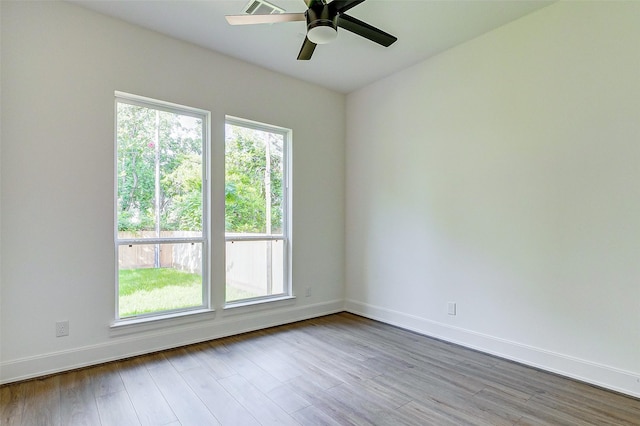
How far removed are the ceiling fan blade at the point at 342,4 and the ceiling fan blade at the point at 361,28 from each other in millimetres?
Answer: 99

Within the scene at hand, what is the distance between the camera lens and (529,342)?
2.86m

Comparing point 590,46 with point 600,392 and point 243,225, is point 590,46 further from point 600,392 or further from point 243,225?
point 243,225

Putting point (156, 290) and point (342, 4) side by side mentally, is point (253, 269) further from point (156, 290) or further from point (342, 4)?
point (342, 4)

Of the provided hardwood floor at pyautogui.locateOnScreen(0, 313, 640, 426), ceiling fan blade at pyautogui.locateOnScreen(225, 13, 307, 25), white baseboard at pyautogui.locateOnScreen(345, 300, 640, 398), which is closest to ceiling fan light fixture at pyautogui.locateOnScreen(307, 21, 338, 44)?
ceiling fan blade at pyautogui.locateOnScreen(225, 13, 307, 25)

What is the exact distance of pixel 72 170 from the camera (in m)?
2.74

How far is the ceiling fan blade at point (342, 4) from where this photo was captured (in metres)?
2.12

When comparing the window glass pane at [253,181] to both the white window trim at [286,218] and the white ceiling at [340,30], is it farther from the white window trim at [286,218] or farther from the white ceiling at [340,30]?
the white ceiling at [340,30]

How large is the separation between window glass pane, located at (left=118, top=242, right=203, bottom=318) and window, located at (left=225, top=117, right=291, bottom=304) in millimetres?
370

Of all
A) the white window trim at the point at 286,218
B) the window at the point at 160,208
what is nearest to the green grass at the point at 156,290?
the window at the point at 160,208

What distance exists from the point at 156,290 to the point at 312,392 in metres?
1.83

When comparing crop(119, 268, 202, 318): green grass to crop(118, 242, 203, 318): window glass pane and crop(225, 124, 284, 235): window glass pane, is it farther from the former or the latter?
crop(225, 124, 284, 235): window glass pane

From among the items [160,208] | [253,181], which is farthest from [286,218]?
[160,208]

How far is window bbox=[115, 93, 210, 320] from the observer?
3057 mm

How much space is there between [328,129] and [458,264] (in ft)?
7.93
